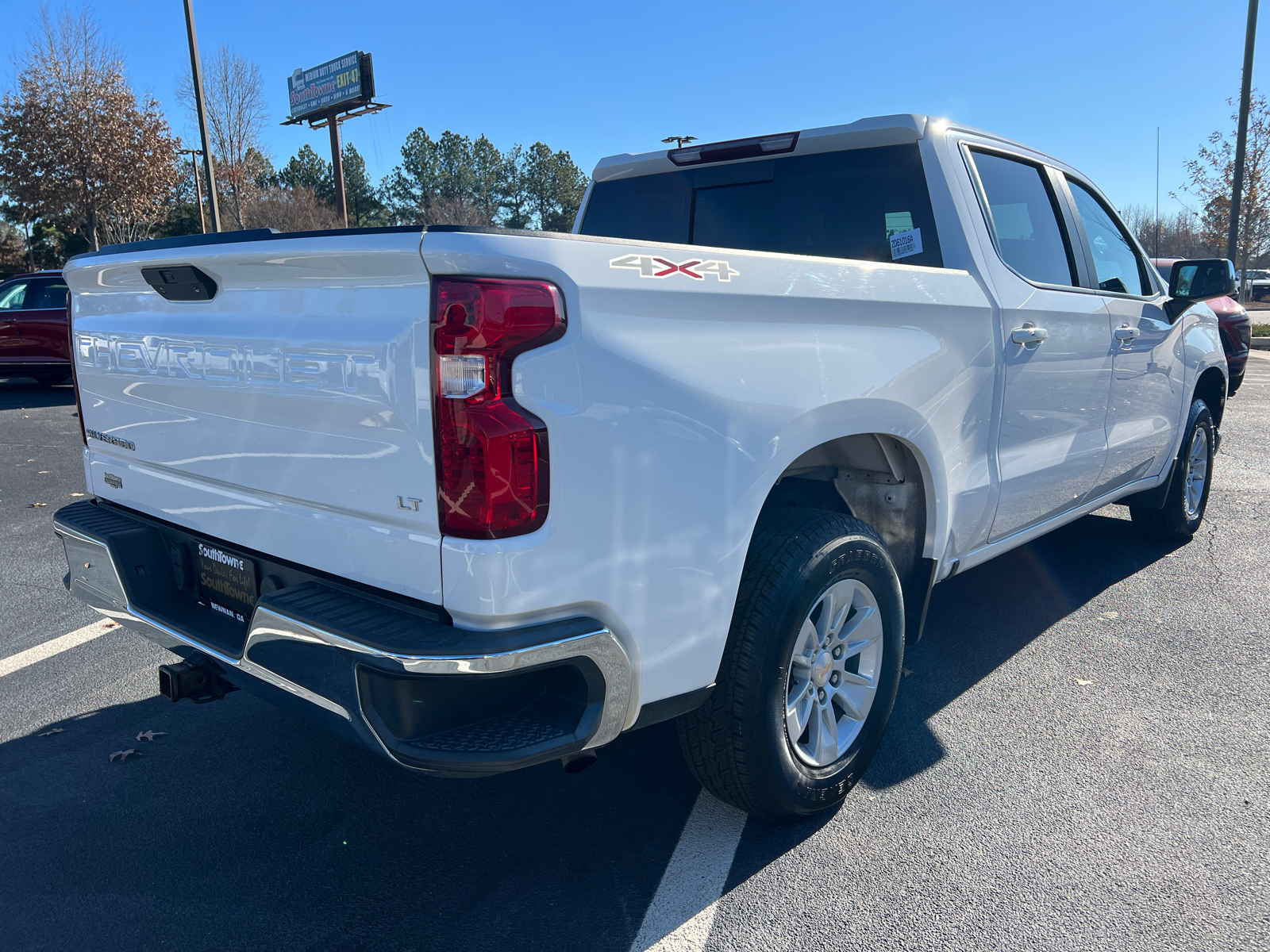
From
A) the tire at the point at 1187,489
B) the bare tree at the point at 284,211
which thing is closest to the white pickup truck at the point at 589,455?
the tire at the point at 1187,489

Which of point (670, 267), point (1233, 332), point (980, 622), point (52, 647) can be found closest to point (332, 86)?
point (1233, 332)

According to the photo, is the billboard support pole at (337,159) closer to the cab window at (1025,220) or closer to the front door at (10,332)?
the front door at (10,332)

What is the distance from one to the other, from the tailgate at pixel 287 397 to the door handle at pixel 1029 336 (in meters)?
2.30

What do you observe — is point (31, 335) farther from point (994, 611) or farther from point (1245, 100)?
point (1245, 100)

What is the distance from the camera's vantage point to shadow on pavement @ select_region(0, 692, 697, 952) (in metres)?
2.32

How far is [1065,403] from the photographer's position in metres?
3.74

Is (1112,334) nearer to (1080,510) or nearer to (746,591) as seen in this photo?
(1080,510)

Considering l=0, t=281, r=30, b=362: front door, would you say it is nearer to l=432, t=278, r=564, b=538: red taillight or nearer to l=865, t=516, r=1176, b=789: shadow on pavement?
l=865, t=516, r=1176, b=789: shadow on pavement

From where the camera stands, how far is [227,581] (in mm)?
2537

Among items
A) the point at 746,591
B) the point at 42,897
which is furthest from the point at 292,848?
the point at 746,591

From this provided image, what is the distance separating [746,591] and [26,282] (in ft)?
52.2

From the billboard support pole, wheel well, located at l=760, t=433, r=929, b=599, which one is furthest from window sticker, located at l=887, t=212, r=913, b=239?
the billboard support pole

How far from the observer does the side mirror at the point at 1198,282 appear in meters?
4.69

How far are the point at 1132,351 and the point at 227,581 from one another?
3.93m
